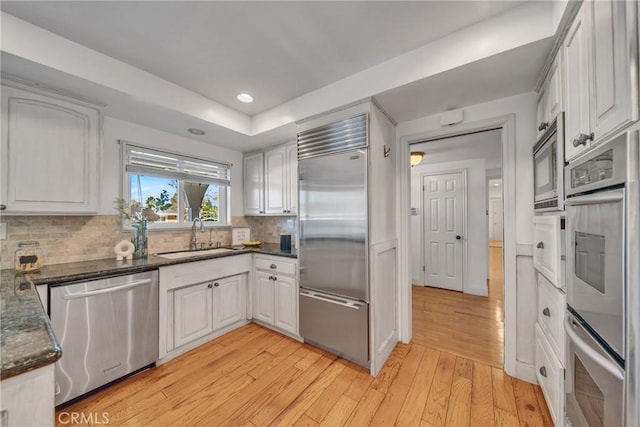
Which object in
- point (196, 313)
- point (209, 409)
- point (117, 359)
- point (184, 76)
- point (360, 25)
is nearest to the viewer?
point (360, 25)

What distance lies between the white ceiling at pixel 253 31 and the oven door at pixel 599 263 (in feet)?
4.20

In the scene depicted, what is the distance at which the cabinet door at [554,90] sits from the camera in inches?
53.7

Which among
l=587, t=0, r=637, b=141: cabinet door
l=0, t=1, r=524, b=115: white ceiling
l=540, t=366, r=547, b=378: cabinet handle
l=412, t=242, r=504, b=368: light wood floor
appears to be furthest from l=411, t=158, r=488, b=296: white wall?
l=587, t=0, r=637, b=141: cabinet door

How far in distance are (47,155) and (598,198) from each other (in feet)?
10.6

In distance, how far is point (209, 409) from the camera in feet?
5.48

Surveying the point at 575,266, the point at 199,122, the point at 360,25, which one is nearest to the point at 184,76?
the point at 199,122

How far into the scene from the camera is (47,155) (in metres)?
1.79

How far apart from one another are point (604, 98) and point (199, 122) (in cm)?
284

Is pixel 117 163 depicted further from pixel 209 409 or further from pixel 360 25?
pixel 360 25

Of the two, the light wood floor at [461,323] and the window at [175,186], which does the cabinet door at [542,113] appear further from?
the window at [175,186]

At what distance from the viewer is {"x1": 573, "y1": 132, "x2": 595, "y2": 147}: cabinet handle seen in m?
1.02

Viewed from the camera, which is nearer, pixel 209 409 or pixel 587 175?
pixel 587 175

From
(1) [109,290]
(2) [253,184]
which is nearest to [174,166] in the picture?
(2) [253,184]

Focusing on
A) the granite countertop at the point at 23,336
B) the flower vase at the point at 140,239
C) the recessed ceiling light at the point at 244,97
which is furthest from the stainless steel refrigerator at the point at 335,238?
the granite countertop at the point at 23,336
